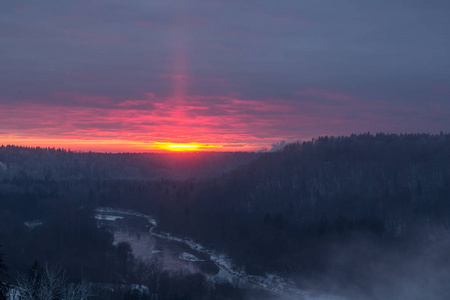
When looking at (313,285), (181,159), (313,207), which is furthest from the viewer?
(181,159)

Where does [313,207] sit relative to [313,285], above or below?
above

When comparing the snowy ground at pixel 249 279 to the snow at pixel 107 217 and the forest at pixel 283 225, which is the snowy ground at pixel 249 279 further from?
the snow at pixel 107 217

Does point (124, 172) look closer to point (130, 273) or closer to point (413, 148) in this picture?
point (413, 148)

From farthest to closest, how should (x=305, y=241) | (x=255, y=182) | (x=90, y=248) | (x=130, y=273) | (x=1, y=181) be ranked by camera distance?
1. (x=1, y=181)
2. (x=255, y=182)
3. (x=305, y=241)
4. (x=90, y=248)
5. (x=130, y=273)

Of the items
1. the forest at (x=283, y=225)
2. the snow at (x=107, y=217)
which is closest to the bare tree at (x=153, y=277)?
the forest at (x=283, y=225)

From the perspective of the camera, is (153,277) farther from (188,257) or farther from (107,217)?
(107,217)

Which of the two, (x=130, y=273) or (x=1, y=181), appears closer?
(x=130, y=273)

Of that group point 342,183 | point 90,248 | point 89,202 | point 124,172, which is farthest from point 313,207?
point 124,172

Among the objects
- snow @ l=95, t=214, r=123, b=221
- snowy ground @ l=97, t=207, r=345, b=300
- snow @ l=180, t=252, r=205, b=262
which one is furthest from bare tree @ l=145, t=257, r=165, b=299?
snow @ l=95, t=214, r=123, b=221

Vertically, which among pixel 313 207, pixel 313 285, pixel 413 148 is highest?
pixel 413 148

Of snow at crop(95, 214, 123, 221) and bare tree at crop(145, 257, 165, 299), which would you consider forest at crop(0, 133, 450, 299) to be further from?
snow at crop(95, 214, 123, 221)
